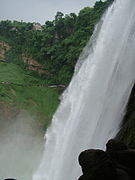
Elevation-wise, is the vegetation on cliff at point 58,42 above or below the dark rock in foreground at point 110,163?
above

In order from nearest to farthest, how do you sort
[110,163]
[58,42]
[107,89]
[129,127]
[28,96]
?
1. [110,163]
2. [129,127]
3. [107,89]
4. [28,96]
5. [58,42]

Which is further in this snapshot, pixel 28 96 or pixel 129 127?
pixel 28 96

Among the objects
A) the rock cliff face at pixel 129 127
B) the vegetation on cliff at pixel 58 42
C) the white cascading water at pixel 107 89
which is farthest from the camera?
the vegetation on cliff at pixel 58 42

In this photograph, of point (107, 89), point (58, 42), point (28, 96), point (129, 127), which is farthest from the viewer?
point (58, 42)

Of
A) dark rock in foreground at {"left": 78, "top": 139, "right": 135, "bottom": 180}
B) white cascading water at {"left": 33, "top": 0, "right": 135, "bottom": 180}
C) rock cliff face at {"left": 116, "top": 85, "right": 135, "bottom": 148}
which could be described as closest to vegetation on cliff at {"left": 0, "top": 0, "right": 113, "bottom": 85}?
white cascading water at {"left": 33, "top": 0, "right": 135, "bottom": 180}

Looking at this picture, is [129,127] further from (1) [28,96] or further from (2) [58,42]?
(2) [58,42]

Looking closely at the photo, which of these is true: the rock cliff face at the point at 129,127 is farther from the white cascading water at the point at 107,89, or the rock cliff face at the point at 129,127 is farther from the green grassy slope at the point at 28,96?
the green grassy slope at the point at 28,96

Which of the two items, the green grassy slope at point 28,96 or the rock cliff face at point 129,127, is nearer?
the rock cliff face at point 129,127

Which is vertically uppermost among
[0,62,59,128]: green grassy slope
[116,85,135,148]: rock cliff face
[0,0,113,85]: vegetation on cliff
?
[0,0,113,85]: vegetation on cliff

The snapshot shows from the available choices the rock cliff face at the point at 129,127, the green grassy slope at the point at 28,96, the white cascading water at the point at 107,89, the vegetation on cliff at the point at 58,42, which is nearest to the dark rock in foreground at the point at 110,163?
the rock cliff face at the point at 129,127

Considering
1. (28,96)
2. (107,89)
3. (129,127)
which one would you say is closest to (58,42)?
(28,96)

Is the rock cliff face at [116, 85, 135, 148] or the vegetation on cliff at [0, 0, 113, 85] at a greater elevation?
the vegetation on cliff at [0, 0, 113, 85]

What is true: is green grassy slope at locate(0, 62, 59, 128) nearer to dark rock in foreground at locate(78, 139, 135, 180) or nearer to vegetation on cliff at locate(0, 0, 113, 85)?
vegetation on cliff at locate(0, 0, 113, 85)

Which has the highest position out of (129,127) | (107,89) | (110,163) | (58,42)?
(58,42)
